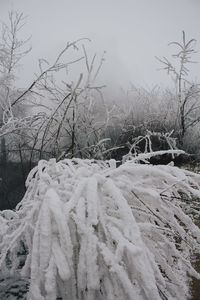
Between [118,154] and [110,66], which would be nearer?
[118,154]

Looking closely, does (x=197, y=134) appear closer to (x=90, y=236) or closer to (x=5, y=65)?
(x=5, y=65)

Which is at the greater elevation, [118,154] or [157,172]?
[157,172]

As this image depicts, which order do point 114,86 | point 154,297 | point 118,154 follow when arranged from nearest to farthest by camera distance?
point 154,297 < point 118,154 < point 114,86

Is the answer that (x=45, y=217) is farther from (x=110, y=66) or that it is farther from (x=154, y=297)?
(x=110, y=66)

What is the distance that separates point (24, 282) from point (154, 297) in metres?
1.04

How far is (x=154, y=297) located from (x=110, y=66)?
872 cm

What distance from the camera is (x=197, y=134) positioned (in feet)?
19.9

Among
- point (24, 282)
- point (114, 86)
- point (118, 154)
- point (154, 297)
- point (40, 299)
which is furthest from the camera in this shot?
point (114, 86)

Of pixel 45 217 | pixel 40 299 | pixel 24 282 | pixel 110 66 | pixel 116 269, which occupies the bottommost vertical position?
pixel 24 282

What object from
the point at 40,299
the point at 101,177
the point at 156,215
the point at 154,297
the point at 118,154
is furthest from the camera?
the point at 118,154

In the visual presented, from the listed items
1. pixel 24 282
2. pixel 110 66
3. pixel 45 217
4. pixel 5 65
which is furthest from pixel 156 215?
pixel 110 66

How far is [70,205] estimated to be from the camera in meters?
1.16

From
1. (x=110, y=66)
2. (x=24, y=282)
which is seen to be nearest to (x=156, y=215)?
(x=24, y=282)

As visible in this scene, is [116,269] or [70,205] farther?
[70,205]
